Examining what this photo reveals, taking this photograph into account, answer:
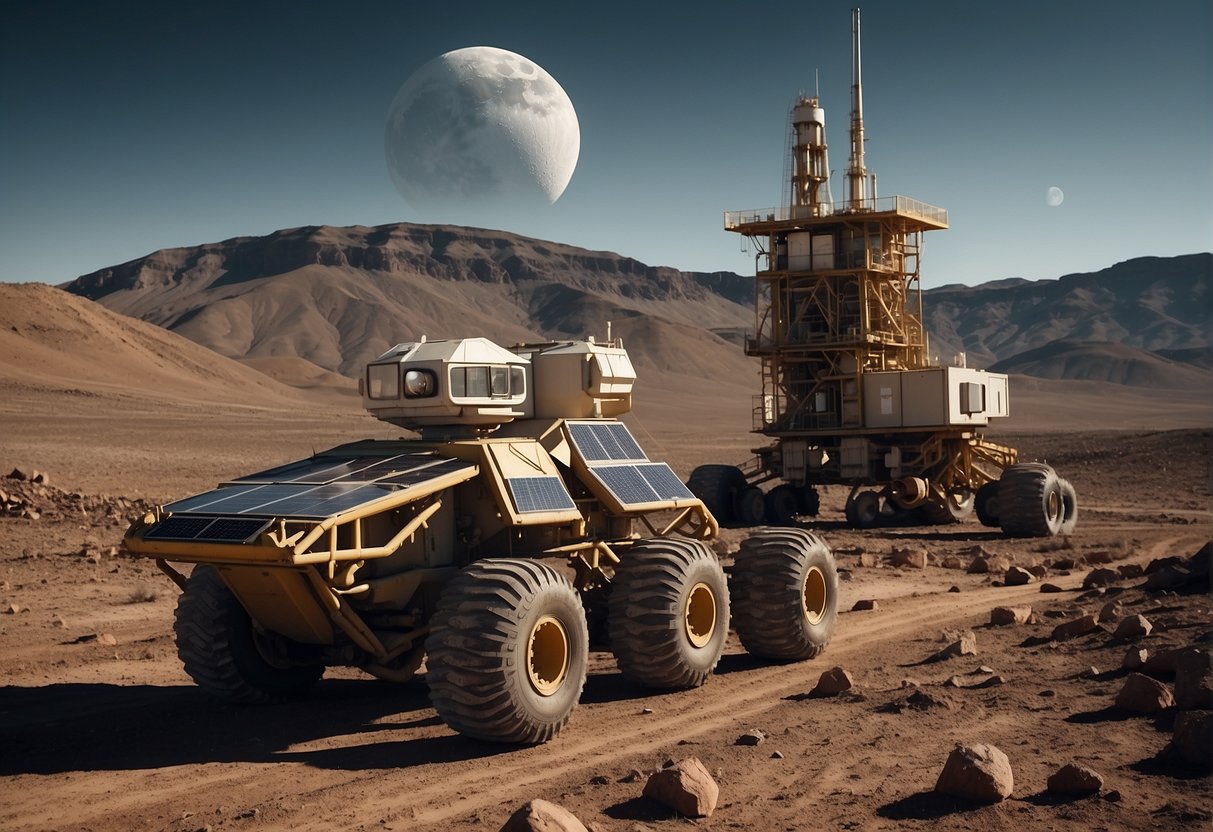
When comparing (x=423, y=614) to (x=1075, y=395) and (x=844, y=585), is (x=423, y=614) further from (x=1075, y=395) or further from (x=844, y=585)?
(x=1075, y=395)

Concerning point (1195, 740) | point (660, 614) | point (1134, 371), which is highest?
point (1134, 371)

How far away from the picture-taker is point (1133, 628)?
11727 mm

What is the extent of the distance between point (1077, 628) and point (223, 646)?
27.2 feet

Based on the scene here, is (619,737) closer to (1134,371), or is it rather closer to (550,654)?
(550,654)

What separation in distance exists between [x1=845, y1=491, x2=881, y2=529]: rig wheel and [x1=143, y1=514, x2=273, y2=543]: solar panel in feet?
67.8

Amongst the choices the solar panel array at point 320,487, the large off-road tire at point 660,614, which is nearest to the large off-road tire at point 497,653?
the solar panel array at point 320,487

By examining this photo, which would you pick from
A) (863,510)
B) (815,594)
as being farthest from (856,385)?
(815,594)

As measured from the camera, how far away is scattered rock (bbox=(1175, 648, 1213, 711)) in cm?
868

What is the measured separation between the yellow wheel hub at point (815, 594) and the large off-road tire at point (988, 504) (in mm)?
15531

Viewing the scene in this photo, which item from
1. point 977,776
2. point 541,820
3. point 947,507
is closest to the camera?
point 541,820

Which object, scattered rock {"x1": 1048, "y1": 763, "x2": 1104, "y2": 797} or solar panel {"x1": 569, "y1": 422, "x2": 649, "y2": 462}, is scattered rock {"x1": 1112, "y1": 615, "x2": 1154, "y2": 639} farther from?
solar panel {"x1": 569, "y1": 422, "x2": 649, "y2": 462}

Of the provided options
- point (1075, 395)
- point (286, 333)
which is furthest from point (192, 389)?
point (1075, 395)

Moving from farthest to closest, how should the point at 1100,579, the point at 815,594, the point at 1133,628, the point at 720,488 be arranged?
the point at 720,488 < the point at 1100,579 < the point at 815,594 < the point at 1133,628

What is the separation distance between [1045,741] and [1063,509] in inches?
758
